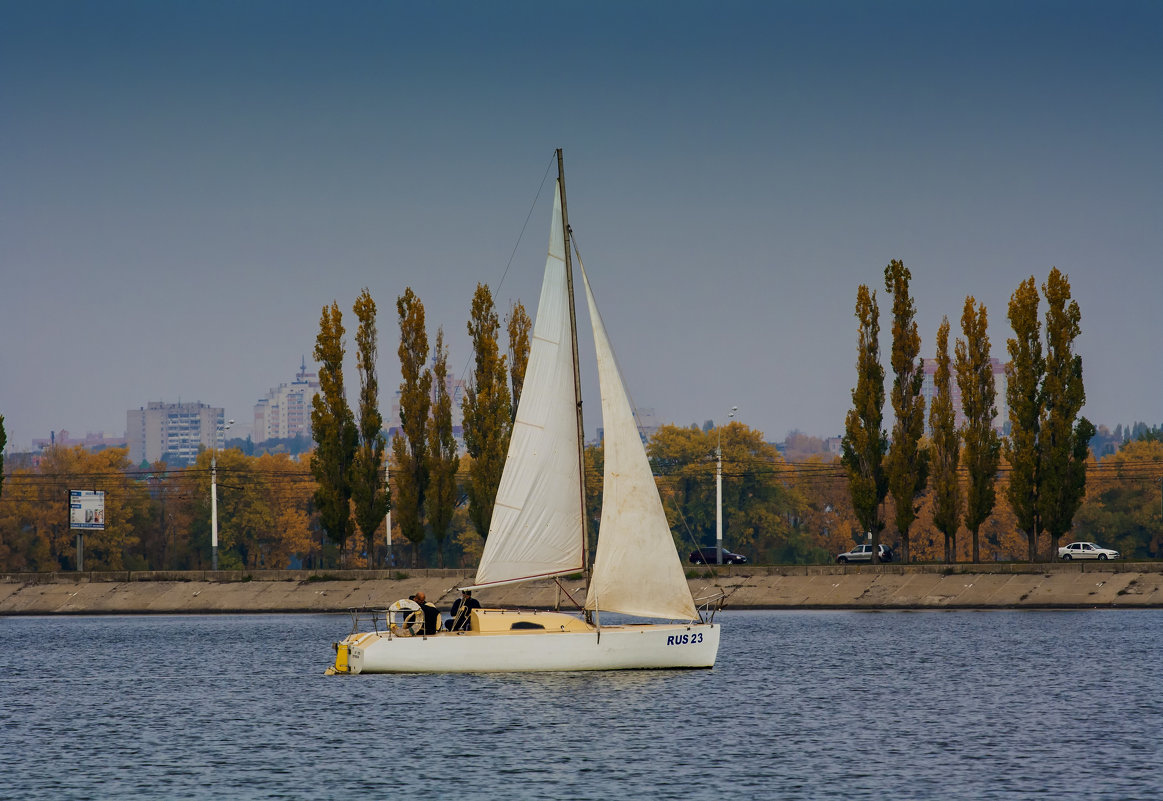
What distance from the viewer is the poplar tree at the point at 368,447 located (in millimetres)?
84188

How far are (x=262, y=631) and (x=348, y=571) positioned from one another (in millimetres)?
18099

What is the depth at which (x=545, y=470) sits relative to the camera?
40.4 meters

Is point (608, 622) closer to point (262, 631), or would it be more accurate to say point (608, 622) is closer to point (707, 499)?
point (262, 631)

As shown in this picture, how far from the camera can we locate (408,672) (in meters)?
40.7

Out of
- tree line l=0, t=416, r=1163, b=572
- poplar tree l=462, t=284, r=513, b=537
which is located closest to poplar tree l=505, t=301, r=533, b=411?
poplar tree l=462, t=284, r=513, b=537

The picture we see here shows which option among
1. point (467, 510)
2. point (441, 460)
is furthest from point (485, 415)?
point (467, 510)

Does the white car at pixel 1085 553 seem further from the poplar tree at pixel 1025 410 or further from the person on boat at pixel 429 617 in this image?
the person on boat at pixel 429 617

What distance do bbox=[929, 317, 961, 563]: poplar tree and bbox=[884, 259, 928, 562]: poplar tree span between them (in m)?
0.81

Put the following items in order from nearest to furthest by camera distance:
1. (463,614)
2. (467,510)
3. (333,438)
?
(463,614) → (333,438) → (467,510)

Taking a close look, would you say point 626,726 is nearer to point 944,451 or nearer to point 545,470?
point 545,470

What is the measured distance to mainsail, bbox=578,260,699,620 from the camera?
3931cm

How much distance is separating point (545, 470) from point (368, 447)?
152ft

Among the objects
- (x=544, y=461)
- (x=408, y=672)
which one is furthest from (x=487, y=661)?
(x=544, y=461)

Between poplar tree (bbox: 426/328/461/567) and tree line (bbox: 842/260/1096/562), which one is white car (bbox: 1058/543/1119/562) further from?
poplar tree (bbox: 426/328/461/567)
